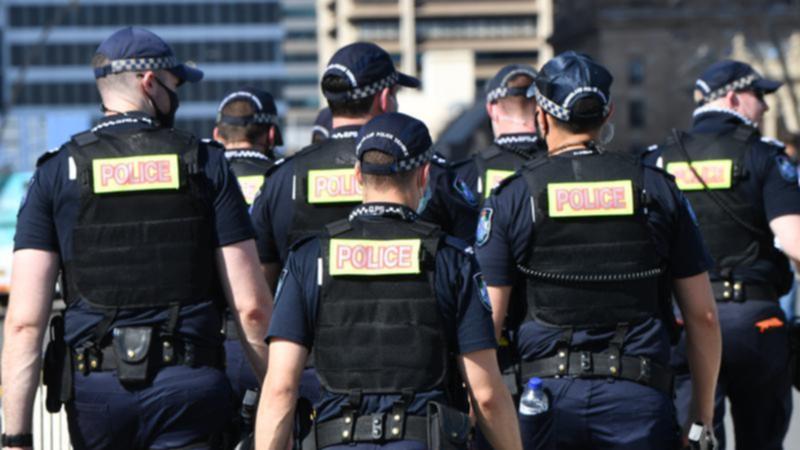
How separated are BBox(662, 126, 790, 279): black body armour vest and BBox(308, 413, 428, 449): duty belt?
2.99 meters

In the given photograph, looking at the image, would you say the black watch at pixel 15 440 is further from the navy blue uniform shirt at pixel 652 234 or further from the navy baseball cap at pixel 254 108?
the navy baseball cap at pixel 254 108

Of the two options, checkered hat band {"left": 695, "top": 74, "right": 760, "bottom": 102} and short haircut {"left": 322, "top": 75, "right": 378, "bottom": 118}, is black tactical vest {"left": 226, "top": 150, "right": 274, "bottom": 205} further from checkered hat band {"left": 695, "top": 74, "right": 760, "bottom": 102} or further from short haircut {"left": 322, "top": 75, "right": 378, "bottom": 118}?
checkered hat band {"left": 695, "top": 74, "right": 760, "bottom": 102}

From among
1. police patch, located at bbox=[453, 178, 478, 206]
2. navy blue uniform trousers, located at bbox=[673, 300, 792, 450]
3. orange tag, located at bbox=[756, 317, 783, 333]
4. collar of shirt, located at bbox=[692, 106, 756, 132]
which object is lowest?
navy blue uniform trousers, located at bbox=[673, 300, 792, 450]

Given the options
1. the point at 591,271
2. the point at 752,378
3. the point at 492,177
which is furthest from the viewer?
the point at 492,177

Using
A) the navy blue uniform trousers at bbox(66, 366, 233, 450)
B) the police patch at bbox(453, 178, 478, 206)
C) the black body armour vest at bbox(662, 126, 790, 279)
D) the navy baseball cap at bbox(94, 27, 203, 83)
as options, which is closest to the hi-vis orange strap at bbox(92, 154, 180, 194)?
the navy baseball cap at bbox(94, 27, 203, 83)

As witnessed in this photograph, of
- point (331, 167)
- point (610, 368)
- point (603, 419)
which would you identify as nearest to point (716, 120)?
point (331, 167)

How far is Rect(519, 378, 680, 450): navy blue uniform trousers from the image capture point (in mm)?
5680

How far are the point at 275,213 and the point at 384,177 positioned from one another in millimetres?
1948

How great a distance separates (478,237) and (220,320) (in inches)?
37.1

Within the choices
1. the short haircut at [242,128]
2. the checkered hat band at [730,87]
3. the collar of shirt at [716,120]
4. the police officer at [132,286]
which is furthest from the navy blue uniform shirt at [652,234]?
the short haircut at [242,128]

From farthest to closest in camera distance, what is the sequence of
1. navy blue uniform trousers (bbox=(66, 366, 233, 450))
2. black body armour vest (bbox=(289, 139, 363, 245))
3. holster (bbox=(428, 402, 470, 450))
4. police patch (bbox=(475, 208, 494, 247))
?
black body armour vest (bbox=(289, 139, 363, 245)) → police patch (bbox=(475, 208, 494, 247)) → navy blue uniform trousers (bbox=(66, 366, 233, 450)) → holster (bbox=(428, 402, 470, 450))

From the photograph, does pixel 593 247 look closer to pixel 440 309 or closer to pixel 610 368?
pixel 610 368

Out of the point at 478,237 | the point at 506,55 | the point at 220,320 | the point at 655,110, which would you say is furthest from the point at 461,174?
the point at 506,55

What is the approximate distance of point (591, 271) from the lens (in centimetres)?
585
